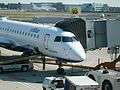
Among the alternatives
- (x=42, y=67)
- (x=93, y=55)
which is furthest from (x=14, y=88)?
(x=93, y=55)

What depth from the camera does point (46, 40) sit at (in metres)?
37.4

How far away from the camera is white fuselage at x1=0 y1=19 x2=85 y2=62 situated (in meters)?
34.6

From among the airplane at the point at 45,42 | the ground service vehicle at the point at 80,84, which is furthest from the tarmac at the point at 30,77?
the ground service vehicle at the point at 80,84

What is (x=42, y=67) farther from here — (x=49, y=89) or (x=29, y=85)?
(x=49, y=89)

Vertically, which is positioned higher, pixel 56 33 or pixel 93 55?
pixel 56 33

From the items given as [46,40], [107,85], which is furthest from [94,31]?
[107,85]

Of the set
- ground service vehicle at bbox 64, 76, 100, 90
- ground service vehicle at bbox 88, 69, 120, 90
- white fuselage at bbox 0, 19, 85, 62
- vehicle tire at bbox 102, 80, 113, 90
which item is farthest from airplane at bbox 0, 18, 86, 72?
ground service vehicle at bbox 64, 76, 100, 90

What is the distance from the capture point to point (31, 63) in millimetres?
39469

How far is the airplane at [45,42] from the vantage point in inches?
1363

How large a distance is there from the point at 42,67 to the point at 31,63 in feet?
8.47

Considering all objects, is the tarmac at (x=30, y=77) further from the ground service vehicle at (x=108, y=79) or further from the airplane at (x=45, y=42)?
the ground service vehicle at (x=108, y=79)

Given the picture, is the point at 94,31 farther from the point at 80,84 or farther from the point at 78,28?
the point at 80,84

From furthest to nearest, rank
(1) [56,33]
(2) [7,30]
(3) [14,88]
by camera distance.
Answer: (2) [7,30] → (1) [56,33] → (3) [14,88]

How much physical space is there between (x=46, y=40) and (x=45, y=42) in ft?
0.74
